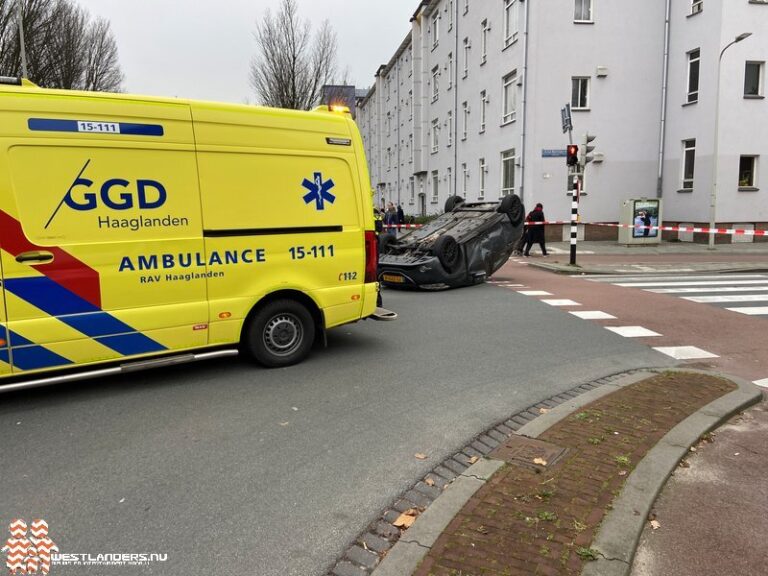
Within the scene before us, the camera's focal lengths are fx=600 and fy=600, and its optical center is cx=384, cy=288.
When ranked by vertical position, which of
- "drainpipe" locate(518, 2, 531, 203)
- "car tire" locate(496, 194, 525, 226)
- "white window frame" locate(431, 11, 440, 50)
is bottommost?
"car tire" locate(496, 194, 525, 226)

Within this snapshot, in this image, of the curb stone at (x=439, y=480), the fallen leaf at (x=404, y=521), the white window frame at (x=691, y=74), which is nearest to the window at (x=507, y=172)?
the white window frame at (x=691, y=74)

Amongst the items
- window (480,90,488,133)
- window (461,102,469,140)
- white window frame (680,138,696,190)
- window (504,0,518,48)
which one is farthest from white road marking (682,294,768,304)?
window (461,102,469,140)

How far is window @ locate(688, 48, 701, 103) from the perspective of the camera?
2373cm

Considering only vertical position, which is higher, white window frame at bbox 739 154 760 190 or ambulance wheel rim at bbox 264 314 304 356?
white window frame at bbox 739 154 760 190

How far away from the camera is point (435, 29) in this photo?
4088 cm

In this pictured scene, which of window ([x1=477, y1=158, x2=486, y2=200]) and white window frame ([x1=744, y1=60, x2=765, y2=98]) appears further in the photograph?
window ([x1=477, y1=158, x2=486, y2=200])

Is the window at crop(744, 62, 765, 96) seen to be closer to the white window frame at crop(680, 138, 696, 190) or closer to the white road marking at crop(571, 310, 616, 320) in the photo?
the white window frame at crop(680, 138, 696, 190)

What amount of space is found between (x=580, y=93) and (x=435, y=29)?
1911 centimetres

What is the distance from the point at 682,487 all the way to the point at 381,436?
6.53 ft

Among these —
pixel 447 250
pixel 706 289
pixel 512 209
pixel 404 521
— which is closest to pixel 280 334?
pixel 404 521

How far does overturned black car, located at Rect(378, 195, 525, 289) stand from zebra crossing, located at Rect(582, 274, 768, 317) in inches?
112

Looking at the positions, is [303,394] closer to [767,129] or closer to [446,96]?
[767,129]

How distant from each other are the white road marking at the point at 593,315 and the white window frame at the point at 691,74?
18261 mm

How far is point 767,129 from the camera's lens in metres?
23.4
